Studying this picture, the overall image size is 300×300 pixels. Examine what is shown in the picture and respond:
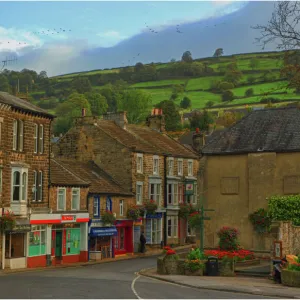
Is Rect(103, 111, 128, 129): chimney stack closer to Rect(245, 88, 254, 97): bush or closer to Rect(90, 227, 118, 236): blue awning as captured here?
Rect(90, 227, 118, 236): blue awning

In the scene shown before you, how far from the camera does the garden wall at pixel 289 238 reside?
3438 cm

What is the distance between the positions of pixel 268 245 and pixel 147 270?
29.5ft

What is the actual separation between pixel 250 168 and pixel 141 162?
53.6 ft

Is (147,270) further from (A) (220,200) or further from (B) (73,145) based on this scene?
(B) (73,145)

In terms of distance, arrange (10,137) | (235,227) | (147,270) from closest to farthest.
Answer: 1. (147,270)
2. (10,137)
3. (235,227)

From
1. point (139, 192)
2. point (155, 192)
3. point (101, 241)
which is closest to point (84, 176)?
point (101, 241)

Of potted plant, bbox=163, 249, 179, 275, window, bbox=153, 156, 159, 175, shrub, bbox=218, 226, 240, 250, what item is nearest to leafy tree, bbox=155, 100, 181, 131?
window, bbox=153, 156, 159, 175

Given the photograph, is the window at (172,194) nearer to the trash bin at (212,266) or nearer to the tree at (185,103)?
the trash bin at (212,266)

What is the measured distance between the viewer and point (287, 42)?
2294 centimetres

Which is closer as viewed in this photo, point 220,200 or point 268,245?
point 268,245

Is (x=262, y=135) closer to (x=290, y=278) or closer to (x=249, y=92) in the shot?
(x=290, y=278)

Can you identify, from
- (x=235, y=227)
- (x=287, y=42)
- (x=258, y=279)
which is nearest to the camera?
(x=287, y=42)

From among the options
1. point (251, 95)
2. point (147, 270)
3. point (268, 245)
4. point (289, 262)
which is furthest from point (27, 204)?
point (251, 95)

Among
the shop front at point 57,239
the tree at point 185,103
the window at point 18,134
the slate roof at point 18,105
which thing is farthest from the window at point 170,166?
the tree at point 185,103
